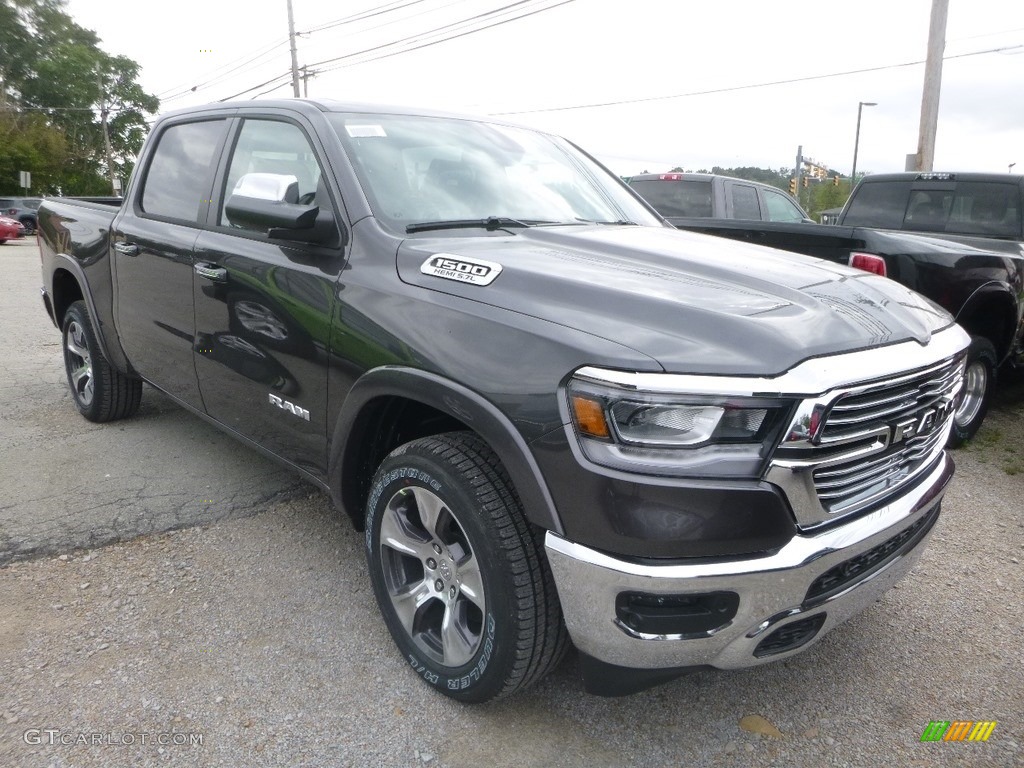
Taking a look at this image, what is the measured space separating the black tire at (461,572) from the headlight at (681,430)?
1.31 feet

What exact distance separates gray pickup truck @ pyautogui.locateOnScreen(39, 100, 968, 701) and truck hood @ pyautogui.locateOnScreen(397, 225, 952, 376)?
10 millimetres

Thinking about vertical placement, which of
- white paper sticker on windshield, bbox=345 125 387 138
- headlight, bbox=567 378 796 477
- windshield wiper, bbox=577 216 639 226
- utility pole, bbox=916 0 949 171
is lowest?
headlight, bbox=567 378 796 477

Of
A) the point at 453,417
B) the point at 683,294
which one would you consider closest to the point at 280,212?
the point at 453,417

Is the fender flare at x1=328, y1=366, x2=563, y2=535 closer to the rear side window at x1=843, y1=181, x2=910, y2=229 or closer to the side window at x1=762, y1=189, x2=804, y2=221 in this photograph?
the rear side window at x1=843, y1=181, x2=910, y2=229

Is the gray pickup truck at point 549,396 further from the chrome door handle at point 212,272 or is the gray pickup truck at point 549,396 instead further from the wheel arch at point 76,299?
the wheel arch at point 76,299

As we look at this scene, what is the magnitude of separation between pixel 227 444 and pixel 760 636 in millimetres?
3623

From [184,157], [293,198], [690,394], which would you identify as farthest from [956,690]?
[184,157]

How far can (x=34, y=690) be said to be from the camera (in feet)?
8.41

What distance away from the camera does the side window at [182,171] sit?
378 centimetres

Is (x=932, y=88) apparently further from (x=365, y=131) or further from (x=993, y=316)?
Answer: (x=365, y=131)

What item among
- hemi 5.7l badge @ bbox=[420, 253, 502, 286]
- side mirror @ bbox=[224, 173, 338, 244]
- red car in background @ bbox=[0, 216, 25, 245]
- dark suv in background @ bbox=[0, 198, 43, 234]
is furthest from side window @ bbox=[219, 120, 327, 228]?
dark suv in background @ bbox=[0, 198, 43, 234]

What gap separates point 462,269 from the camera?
8.07 feet

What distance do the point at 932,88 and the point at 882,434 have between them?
12.6 metres

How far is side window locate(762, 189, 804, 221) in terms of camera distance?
941 cm
